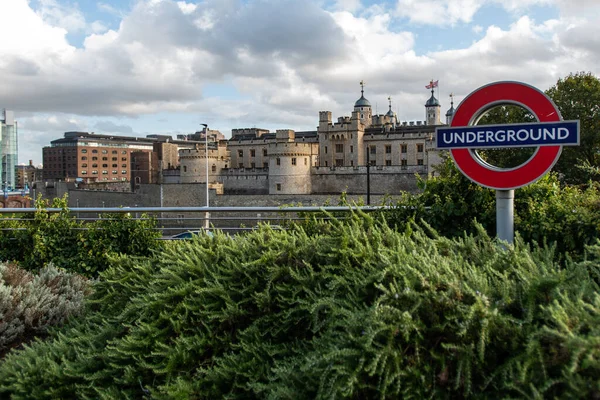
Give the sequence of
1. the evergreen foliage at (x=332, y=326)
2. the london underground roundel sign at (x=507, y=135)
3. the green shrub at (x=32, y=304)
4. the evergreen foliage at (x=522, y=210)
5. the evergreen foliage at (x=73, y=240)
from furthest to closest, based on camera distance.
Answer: the evergreen foliage at (x=73, y=240)
the green shrub at (x=32, y=304)
the evergreen foliage at (x=522, y=210)
the london underground roundel sign at (x=507, y=135)
the evergreen foliage at (x=332, y=326)

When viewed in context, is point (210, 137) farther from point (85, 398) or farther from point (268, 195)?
point (85, 398)

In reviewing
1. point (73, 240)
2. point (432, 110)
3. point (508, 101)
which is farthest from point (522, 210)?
point (432, 110)

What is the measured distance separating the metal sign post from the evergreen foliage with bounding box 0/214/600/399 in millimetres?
1185

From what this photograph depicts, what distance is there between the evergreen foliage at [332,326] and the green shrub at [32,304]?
518 millimetres

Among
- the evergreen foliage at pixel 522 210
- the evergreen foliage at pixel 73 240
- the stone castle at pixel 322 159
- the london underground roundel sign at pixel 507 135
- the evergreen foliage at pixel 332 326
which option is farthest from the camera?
the stone castle at pixel 322 159

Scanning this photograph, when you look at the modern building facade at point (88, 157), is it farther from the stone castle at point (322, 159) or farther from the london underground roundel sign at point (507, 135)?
the london underground roundel sign at point (507, 135)

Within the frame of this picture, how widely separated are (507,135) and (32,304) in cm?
541

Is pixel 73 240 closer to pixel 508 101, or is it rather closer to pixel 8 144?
pixel 508 101

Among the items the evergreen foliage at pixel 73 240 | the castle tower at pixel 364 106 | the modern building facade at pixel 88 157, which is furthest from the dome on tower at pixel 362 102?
the evergreen foliage at pixel 73 240

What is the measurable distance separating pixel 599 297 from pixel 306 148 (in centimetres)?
7177

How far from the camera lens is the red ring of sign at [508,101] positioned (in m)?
5.32

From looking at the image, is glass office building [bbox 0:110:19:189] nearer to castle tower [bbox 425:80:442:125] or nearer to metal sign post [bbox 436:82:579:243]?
castle tower [bbox 425:80:442:125]

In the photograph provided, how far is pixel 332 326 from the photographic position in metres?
3.74

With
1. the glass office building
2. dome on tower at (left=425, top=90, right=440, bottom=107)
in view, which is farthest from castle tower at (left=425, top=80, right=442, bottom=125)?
the glass office building
